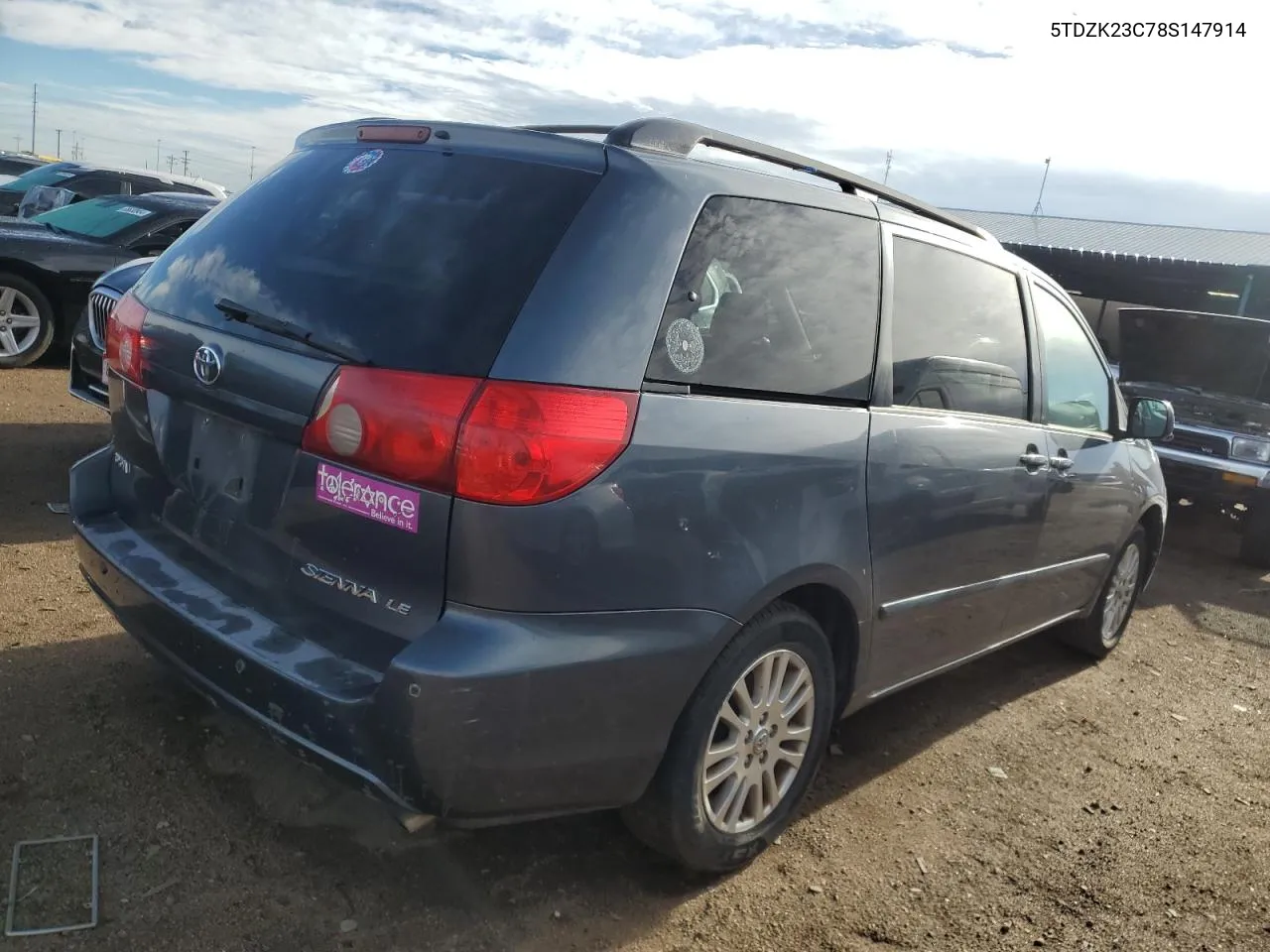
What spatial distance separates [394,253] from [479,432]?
567 millimetres

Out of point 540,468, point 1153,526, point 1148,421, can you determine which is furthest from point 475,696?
point 1153,526

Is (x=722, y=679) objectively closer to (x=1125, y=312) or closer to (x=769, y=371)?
(x=769, y=371)

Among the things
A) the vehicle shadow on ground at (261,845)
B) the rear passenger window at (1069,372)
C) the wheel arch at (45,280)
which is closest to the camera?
the vehicle shadow on ground at (261,845)

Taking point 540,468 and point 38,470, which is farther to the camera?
point 38,470

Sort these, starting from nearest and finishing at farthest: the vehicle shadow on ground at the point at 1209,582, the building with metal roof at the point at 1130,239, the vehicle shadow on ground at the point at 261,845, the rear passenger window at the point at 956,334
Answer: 1. the vehicle shadow on ground at the point at 261,845
2. the rear passenger window at the point at 956,334
3. the vehicle shadow on ground at the point at 1209,582
4. the building with metal roof at the point at 1130,239

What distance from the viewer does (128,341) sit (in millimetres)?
2814

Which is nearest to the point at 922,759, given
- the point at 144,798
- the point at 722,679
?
the point at 722,679

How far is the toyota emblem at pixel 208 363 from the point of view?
2443 millimetres

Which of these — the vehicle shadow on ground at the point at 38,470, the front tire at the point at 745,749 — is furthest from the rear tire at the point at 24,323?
the front tire at the point at 745,749

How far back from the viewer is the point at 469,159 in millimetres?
2441

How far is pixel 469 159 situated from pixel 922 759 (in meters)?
2.67

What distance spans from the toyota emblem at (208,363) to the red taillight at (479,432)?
45 centimetres

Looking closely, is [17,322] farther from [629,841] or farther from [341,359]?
[629,841]

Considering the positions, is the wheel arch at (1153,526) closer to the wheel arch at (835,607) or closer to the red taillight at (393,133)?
the wheel arch at (835,607)
